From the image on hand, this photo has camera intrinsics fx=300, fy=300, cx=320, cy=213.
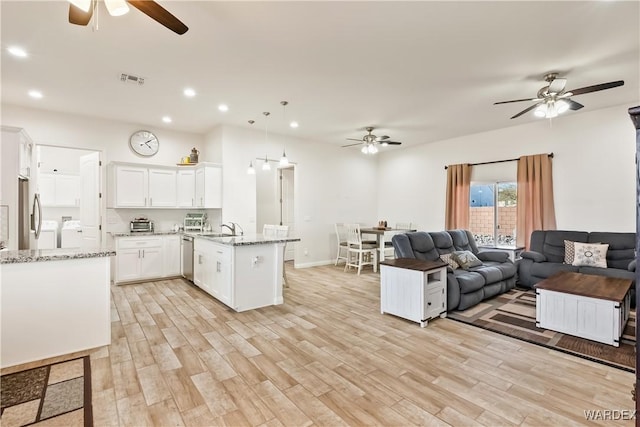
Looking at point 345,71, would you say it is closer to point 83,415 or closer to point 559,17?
point 559,17

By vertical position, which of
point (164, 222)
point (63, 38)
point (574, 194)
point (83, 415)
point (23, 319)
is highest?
point (63, 38)

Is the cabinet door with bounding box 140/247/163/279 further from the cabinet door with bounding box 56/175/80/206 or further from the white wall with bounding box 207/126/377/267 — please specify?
the cabinet door with bounding box 56/175/80/206

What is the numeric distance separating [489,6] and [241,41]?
221 cm

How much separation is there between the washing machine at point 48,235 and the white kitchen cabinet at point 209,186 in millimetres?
3433

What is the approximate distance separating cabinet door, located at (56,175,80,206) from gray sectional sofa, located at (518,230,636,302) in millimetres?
9423

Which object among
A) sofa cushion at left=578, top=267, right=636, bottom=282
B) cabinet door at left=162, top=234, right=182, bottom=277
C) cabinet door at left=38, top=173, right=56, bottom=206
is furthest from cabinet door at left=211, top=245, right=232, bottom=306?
cabinet door at left=38, top=173, right=56, bottom=206

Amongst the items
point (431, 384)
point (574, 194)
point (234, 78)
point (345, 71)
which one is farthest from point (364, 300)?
point (574, 194)

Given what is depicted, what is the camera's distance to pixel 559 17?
2.58 meters

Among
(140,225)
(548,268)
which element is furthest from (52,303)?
(548,268)

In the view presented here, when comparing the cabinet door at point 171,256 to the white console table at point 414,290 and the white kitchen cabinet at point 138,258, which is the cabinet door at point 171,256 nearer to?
the white kitchen cabinet at point 138,258

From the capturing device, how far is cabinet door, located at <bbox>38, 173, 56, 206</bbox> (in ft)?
21.9

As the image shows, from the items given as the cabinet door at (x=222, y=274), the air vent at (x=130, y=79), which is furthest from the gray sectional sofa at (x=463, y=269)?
the air vent at (x=130, y=79)

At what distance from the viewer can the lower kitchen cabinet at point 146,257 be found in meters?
5.16

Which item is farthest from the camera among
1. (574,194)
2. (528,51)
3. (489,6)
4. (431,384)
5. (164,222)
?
(164,222)
